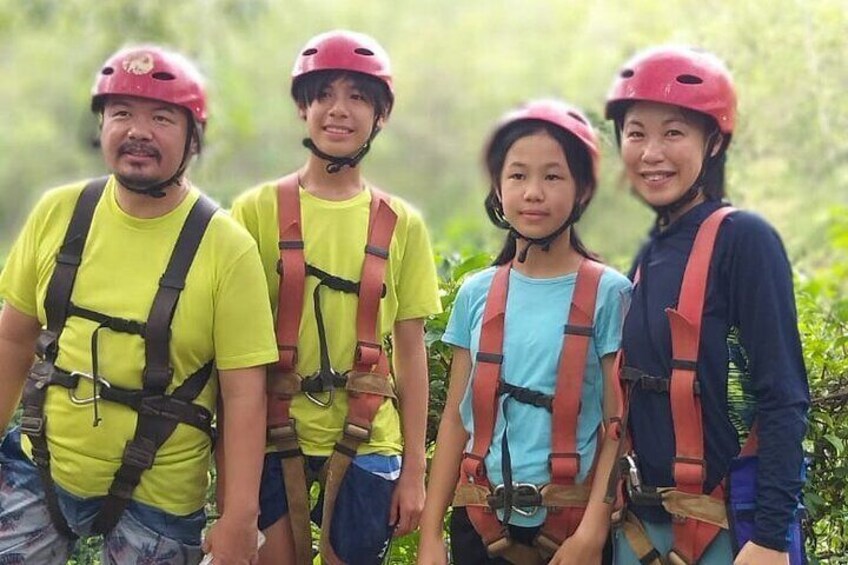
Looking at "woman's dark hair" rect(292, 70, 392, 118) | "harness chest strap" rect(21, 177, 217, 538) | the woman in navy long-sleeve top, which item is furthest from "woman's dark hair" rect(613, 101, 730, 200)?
"harness chest strap" rect(21, 177, 217, 538)

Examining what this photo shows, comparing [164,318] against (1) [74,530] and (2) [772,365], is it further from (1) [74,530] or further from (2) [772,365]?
(2) [772,365]

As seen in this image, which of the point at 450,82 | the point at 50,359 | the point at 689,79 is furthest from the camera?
the point at 450,82

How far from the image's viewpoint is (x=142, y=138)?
381 centimetres

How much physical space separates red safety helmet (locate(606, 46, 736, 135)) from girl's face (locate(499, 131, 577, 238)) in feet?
1.07

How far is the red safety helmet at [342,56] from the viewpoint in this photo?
4.22m

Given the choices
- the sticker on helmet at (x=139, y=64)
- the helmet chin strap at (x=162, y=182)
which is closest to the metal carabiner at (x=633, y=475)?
the helmet chin strap at (x=162, y=182)

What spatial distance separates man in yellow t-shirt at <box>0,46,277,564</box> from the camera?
371 cm

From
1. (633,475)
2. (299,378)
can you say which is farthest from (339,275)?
(633,475)

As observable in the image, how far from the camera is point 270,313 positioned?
3834 millimetres

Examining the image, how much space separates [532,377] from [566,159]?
2.55 feet

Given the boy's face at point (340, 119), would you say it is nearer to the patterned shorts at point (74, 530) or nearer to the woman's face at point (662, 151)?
the woman's face at point (662, 151)

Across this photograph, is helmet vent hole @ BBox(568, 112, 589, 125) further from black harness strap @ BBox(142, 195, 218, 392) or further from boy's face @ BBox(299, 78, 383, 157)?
black harness strap @ BBox(142, 195, 218, 392)

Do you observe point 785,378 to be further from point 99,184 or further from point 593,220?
point 593,220

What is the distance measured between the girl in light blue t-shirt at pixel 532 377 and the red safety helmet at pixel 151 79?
1.07m
